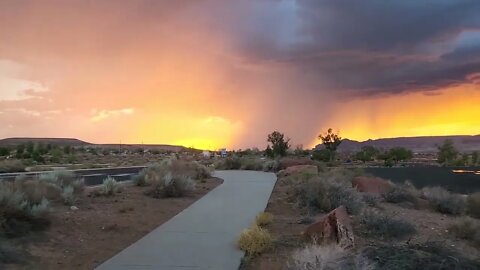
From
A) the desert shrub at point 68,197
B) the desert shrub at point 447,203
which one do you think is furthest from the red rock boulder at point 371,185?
the desert shrub at point 68,197

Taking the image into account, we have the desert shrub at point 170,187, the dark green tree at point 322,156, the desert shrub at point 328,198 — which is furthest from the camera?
the dark green tree at point 322,156

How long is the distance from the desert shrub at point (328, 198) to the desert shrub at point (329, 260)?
875 cm

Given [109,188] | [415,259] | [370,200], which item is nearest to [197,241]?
[415,259]

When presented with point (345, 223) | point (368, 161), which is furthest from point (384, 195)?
point (368, 161)

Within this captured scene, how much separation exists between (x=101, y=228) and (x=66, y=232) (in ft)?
3.38

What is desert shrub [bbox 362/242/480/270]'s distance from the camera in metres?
6.66

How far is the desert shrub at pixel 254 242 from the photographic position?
980 cm

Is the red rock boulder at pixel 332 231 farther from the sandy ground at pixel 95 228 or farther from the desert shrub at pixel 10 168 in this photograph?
the desert shrub at pixel 10 168

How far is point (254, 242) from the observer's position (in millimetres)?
9969

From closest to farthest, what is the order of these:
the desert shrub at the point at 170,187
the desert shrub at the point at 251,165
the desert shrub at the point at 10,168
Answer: the desert shrub at the point at 170,187, the desert shrub at the point at 10,168, the desert shrub at the point at 251,165

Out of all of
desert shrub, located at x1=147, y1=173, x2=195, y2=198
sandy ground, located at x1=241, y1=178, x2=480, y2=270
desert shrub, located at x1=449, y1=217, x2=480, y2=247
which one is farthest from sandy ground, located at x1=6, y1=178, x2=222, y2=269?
desert shrub, located at x1=449, y1=217, x2=480, y2=247

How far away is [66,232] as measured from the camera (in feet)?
38.3

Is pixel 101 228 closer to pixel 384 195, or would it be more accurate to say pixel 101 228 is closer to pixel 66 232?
pixel 66 232

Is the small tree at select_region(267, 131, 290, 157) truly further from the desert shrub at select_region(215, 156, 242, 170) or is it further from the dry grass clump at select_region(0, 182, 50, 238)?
the dry grass clump at select_region(0, 182, 50, 238)
